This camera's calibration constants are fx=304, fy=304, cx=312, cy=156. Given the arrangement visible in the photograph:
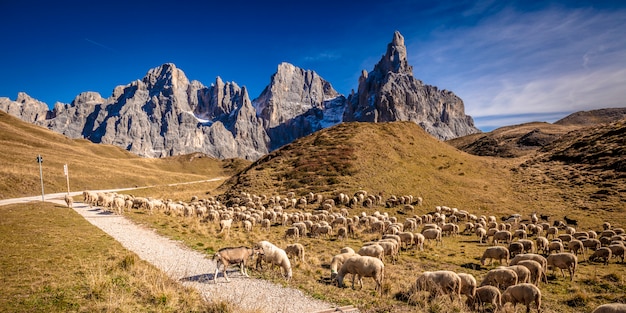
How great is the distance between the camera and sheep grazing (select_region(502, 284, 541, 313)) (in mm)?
11969

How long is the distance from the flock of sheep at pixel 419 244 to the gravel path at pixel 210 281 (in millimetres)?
866

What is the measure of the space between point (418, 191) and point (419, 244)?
2583 cm

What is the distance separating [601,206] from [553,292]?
37.2m

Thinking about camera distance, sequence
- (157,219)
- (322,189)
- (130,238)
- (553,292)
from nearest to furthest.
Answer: (553,292) < (130,238) < (157,219) < (322,189)

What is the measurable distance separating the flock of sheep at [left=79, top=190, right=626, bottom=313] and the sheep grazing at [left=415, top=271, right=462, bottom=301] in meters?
0.03

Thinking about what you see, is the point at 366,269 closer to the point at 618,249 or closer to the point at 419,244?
the point at 419,244

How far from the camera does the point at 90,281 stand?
37.0ft

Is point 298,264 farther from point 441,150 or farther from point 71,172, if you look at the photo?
point 71,172

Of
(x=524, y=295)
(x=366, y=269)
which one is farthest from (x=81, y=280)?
(x=524, y=295)

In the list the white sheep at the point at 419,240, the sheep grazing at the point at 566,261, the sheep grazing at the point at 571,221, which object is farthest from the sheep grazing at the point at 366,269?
the sheep grazing at the point at 571,221

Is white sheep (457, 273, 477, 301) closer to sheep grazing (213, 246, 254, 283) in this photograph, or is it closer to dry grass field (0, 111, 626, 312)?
dry grass field (0, 111, 626, 312)

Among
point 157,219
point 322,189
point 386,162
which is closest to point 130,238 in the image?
point 157,219

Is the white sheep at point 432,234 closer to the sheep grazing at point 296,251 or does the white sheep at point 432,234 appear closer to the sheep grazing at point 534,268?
the sheep grazing at point 534,268

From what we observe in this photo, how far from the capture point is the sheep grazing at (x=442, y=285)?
40.4 feet
